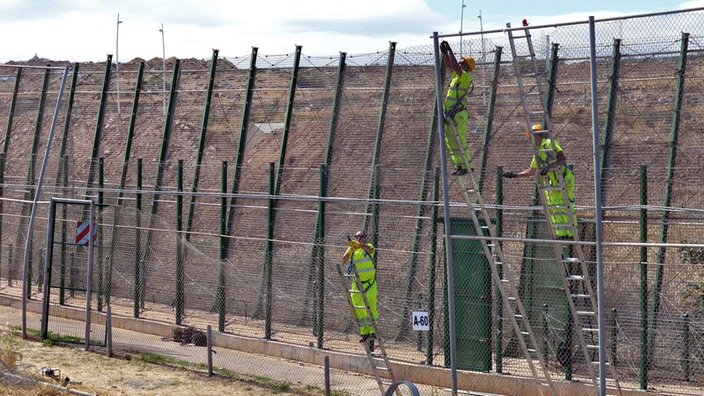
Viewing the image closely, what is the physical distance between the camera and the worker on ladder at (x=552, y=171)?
1210cm

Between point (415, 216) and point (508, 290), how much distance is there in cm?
225

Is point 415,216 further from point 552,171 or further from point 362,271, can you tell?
point 552,171

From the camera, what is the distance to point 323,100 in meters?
21.2

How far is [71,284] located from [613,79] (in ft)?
34.7

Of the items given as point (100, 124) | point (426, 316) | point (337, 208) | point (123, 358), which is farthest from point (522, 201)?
point (100, 124)

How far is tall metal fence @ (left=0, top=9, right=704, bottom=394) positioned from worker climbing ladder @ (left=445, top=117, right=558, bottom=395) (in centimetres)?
28

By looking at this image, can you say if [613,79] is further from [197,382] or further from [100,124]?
[100,124]

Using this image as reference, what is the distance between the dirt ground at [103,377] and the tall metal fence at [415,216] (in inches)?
54.0

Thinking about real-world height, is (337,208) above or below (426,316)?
above

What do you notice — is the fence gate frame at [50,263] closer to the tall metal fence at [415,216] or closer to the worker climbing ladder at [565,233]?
the tall metal fence at [415,216]

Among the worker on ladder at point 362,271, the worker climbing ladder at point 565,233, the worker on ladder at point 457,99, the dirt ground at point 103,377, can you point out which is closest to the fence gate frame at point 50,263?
the dirt ground at point 103,377

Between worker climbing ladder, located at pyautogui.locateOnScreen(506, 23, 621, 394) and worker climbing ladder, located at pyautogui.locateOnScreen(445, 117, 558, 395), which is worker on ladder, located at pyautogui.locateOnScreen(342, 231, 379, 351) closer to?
worker climbing ladder, located at pyautogui.locateOnScreen(445, 117, 558, 395)

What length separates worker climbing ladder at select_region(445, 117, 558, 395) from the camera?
488 inches

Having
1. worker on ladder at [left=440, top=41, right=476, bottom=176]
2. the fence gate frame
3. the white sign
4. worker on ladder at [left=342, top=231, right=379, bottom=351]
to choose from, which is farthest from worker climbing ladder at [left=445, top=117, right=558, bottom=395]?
the fence gate frame
